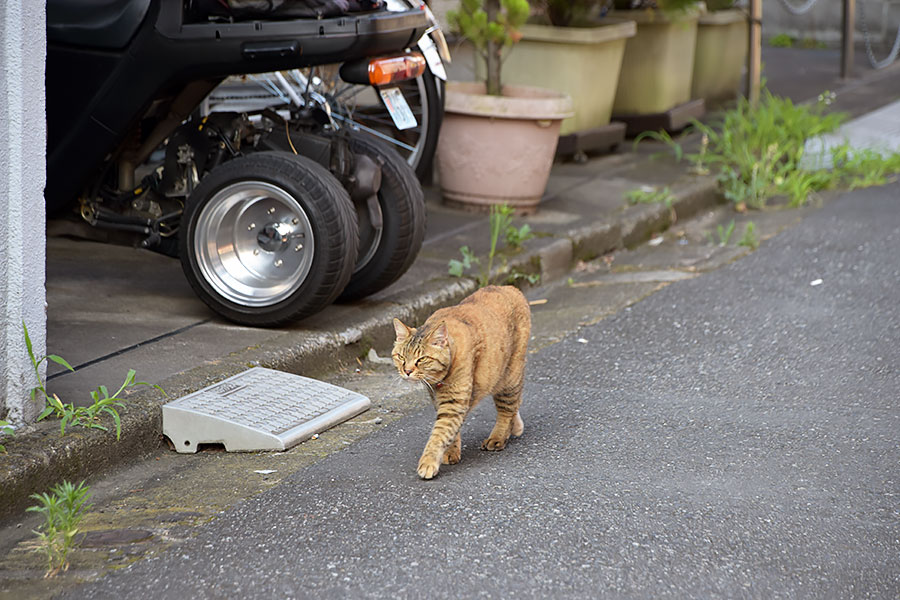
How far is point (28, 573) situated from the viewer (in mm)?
2598

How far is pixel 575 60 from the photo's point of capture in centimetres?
749

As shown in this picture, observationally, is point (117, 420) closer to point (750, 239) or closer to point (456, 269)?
point (456, 269)

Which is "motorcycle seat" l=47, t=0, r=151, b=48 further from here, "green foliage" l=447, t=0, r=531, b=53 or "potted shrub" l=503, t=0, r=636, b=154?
"potted shrub" l=503, t=0, r=636, b=154

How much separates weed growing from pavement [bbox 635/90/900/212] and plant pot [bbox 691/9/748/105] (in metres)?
1.66

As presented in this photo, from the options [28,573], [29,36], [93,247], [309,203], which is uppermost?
[29,36]

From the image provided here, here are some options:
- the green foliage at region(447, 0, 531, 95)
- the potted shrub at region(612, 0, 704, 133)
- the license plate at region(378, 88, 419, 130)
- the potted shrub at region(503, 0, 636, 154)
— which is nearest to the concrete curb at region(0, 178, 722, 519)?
the license plate at region(378, 88, 419, 130)

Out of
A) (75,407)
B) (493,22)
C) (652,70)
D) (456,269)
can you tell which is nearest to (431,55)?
(456,269)

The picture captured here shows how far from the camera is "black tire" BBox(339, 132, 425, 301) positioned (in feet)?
14.6

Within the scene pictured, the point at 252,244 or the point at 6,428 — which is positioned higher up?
the point at 252,244

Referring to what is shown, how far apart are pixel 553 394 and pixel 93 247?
2517 mm

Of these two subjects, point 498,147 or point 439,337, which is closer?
point 439,337

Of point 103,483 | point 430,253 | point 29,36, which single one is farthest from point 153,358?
point 430,253

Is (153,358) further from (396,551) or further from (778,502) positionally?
(778,502)

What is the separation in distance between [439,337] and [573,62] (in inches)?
192
